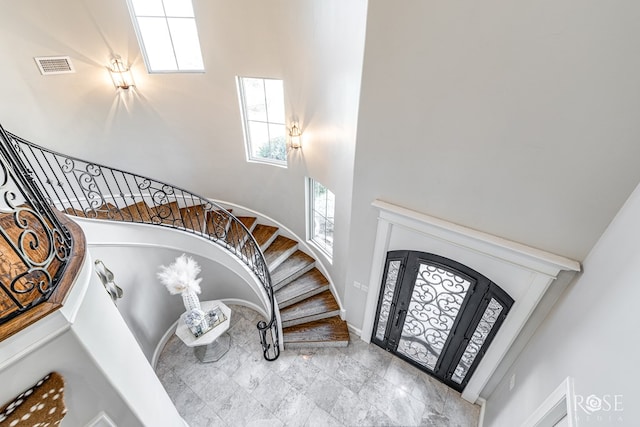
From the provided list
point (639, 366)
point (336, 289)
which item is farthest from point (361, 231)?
point (639, 366)

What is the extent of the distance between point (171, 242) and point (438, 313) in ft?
14.4

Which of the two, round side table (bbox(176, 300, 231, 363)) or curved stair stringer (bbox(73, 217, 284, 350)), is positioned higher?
curved stair stringer (bbox(73, 217, 284, 350))

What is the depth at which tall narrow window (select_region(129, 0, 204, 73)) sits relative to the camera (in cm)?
444

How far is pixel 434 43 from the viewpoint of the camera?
2.31m

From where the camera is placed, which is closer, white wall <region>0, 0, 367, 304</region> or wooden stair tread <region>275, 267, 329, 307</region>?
white wall <region>0, 0, 367, 304</region>

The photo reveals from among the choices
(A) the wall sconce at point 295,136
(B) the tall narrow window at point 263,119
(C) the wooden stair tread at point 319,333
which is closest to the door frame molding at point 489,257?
(C) the wooden stair tread at point 319,333

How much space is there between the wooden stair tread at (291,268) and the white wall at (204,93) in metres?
0.53

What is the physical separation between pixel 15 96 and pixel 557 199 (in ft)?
23.1

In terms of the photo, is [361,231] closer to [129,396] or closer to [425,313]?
[425,313]

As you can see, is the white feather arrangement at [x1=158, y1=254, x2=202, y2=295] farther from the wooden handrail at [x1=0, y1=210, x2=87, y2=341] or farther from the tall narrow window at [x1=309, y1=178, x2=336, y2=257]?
the wooden handrail at [x1=0, y1=210, x2=87, y2=341]

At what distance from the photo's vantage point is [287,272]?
546 centimetres

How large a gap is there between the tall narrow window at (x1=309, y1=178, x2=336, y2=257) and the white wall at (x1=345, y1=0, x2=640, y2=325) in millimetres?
1992

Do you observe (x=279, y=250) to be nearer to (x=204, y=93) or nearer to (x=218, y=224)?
(x=218, y=224)

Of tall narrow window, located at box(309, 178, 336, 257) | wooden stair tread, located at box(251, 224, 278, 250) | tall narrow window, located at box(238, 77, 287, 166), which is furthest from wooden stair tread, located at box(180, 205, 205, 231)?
tall narrow window, located at box(309, 178, 336, 257)
